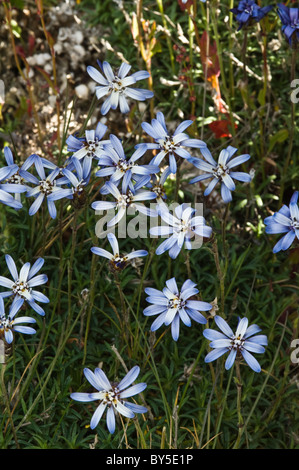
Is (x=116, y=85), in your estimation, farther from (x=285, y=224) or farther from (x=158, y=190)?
(x=285, y=224)

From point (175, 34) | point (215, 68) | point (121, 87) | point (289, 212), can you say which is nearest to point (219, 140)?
point (215, 68)

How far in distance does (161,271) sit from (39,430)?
2.83 ft

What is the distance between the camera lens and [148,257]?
8.09 ft

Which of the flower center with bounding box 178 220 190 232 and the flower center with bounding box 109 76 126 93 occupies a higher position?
the flower center with bounding box 109 76 126 93

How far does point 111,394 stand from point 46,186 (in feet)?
2.54

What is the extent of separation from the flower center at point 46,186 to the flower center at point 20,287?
0.34m

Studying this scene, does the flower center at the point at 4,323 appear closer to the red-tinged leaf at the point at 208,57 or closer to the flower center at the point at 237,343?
the flower center at the point at 237,343

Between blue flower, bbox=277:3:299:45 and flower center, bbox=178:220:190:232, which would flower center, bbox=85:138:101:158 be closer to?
flower center, bbox=178:220:190:232

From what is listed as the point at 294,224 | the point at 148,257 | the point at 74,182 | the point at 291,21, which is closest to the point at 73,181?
the point at 74,182

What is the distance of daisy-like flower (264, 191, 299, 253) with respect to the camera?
1891 millimetres

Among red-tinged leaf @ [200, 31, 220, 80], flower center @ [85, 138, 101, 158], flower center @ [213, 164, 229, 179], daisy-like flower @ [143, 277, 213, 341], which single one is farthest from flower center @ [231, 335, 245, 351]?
red-tinged leaf @ [200, 31, 220, 80]

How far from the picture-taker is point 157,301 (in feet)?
6.33

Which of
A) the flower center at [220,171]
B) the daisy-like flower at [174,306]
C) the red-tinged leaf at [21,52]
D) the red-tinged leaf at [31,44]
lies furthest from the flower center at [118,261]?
the red-tinged leaf at [31,44]
